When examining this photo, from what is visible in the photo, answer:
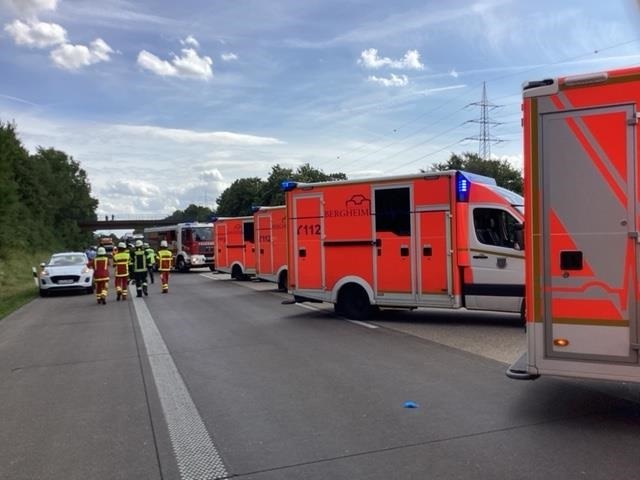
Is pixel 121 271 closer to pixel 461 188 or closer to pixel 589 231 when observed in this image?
pixel 461 188

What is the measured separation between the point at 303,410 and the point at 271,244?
1476cm

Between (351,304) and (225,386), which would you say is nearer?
(225,386)

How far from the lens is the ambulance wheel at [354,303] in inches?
468

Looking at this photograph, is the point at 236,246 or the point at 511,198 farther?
the point at 236,246

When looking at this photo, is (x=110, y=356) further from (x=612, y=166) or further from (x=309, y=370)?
(x=612, y=166)

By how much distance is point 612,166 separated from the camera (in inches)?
200

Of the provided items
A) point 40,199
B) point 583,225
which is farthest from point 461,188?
point 40,199

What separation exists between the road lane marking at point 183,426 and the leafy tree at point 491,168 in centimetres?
5018

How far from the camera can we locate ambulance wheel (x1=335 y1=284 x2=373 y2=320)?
39.0ft

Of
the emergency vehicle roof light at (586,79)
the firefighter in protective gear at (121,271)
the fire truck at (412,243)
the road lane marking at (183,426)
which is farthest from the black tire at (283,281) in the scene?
the emergency vehicle roof light at (586,79)

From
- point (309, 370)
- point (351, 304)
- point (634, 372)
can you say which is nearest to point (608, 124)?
point (634, 372)

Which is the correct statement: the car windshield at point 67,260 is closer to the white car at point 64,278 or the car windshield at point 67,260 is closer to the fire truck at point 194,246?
the white car at point 64,278

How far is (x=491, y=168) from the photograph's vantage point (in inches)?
2216

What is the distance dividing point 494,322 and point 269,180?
233 ft
